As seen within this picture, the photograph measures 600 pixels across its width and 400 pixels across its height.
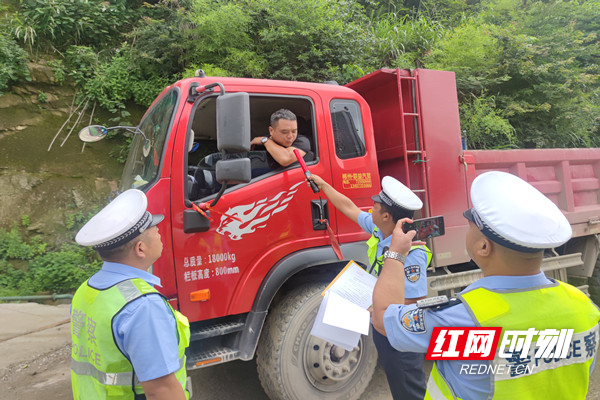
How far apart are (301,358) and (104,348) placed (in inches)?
63.7

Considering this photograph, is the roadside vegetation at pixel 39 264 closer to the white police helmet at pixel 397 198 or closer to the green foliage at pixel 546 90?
the white police helmet at pixel 397 198

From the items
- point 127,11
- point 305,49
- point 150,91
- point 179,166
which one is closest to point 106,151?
point 150,91

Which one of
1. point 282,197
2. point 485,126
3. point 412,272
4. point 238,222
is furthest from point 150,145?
point 485,126

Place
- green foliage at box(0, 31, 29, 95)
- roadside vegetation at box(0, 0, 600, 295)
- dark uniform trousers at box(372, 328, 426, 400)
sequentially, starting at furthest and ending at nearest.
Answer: green foliage at box(0, 31, 29, 95) < roadside vegetation at box(0, 0, 600, 295) < dark uniform trousers at box(372, 328, 426, 400)

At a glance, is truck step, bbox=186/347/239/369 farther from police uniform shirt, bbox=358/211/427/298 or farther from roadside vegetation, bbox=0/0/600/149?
roadside vegetation, bbox=0/0/600/149

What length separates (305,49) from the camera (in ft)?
21.7

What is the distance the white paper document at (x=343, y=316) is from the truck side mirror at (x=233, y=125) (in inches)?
36.6

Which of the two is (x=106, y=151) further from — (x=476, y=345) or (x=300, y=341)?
(x=476, y=345)

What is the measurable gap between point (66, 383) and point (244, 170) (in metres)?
2.92

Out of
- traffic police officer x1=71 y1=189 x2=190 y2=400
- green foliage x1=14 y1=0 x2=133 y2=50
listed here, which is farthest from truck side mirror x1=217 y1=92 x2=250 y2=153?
green foliage x1=14 y1=0 x2=133 y2=50

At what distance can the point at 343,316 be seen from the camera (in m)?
1.90

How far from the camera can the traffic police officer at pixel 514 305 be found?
1.04 m

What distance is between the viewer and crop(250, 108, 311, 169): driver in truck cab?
266 centimetres

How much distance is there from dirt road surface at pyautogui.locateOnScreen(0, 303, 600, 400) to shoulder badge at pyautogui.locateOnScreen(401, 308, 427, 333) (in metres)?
2.22
